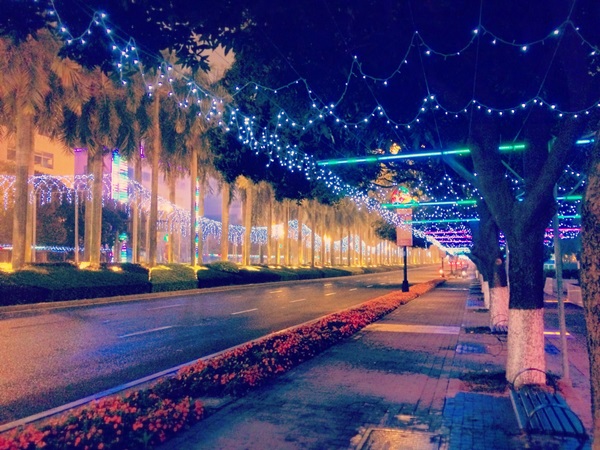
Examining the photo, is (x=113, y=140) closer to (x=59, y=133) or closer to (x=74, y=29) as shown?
(x=59, y=133)

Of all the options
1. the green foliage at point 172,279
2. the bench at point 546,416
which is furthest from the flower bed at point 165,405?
the green foliage at point 172,279

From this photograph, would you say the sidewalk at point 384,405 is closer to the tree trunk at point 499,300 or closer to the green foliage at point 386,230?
the tree trunk at point 499,300

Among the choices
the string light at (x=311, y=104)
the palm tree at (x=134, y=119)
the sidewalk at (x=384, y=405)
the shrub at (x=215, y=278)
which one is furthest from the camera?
the shrub at (x=215, y=278)

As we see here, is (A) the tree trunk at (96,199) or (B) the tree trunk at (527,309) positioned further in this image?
(A) the tree trunk at (96,199)

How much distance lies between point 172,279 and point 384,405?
2457 cm

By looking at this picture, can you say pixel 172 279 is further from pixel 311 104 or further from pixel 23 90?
pixel 311 104

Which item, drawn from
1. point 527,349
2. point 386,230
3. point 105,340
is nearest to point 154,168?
point 105,340

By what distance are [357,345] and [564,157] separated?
603 centimetres

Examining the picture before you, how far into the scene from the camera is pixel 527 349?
7793 millimetres

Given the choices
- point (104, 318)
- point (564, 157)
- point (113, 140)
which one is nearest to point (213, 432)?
point (564, 157)

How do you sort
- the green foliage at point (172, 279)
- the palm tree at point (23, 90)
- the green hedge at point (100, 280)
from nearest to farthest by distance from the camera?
the green hedge at point (100, 280), the palm tree at point (23, 90), the green foliage at point (172, 279)

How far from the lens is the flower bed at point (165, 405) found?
509cm

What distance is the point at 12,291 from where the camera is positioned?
19.6 m

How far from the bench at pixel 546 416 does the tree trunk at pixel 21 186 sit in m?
23.1
